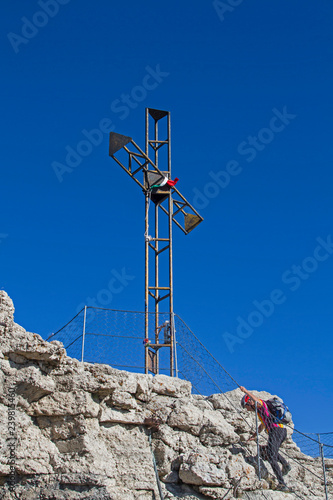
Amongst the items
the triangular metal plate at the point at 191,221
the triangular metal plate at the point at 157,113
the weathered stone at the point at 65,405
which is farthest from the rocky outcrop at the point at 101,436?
the triangular metal plate at the point at 157,113

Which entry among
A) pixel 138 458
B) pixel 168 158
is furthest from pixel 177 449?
pixel 168 158

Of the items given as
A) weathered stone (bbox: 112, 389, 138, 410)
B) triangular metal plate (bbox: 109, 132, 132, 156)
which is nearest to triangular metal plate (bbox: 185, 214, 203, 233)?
triangular metal plate (bbox: 109, 132, 132, 156)

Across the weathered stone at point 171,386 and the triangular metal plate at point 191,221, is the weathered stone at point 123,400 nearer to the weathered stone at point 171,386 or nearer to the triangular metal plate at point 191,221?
the weathered stone at point 171,386

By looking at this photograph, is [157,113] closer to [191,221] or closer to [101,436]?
[191,221]

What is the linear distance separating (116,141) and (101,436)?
6.83 meters

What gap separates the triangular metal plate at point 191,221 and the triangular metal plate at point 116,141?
2260 mm

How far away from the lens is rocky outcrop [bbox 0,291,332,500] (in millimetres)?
8016

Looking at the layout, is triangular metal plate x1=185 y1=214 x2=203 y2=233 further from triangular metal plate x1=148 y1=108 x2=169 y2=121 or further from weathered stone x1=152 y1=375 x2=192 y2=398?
weathered stone x1=152 y1=375 x2=192 y2=398

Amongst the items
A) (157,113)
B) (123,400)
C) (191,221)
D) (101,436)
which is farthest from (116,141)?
(101,436)

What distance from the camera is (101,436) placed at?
8680 millimetres

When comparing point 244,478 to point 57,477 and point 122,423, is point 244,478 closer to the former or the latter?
point 122,423

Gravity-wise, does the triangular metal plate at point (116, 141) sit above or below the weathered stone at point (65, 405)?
above

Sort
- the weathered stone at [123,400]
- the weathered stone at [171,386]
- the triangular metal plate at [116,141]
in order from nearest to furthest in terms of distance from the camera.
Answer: the weathered stone at [123,400] < the weathered stone at [171,386] < the triangular metal plate at [116,141]

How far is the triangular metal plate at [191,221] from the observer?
14.1 m
